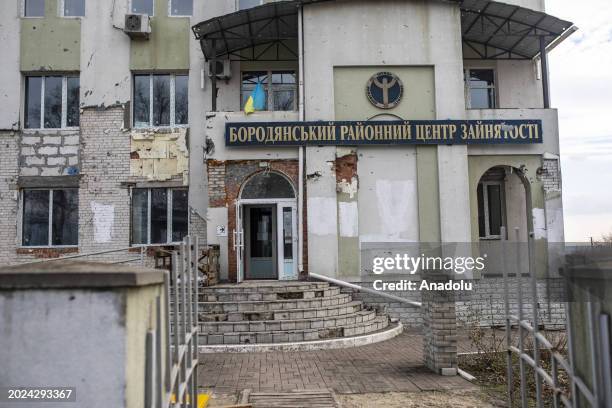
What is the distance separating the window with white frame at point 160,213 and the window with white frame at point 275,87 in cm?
357

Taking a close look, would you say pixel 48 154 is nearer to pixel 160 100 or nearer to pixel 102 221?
pixel 102 221

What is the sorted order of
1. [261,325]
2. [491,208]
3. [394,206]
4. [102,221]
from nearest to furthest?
[261,325] < [394,206] < [102,221] < [491,208]

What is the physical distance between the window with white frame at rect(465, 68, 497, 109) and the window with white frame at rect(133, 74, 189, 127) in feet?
28.3

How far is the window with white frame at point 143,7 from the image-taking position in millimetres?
15773

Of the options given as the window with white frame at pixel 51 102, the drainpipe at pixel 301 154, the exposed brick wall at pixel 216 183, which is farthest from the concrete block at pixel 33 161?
the drainpipe at pixel 301 154

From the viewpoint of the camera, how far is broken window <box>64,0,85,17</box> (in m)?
15.6

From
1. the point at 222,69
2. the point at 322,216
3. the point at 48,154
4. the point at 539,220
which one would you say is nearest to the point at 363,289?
the point at 322,216

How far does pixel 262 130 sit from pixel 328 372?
24.7ft

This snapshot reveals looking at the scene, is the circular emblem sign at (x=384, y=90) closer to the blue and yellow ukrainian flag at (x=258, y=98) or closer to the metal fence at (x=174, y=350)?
the blue and yellow ukrainian flag at (x=258, y=98)

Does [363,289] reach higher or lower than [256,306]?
higher

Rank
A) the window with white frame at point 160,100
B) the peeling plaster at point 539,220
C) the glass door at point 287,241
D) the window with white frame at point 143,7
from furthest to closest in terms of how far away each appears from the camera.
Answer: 1. the window with white frame at point 143,7
2. the window with white frame at point 160,100
3. the peeling plaster at point 539,220
4. the glass door at point 287,241

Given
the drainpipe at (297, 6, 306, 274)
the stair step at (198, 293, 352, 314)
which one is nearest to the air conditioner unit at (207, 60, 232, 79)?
the drainpipe at (297, 6, 306, 274)

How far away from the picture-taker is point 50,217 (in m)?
15.2

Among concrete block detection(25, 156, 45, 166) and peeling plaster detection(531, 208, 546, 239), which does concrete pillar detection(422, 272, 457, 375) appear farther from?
concrete block detection(25, 156, 45, 166)
